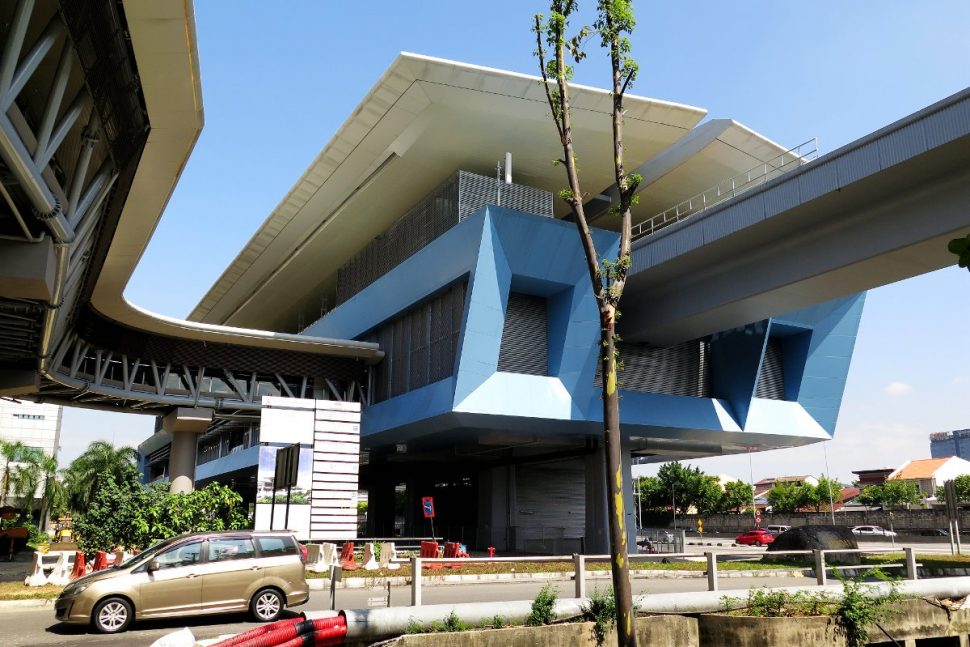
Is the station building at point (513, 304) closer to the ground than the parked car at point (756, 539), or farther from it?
farther from it

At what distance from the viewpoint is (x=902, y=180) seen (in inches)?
811

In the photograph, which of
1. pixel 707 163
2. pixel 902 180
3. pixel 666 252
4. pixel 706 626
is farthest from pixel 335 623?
pixel 707 163

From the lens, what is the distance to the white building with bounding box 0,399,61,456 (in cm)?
11550

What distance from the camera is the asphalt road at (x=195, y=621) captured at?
11.9 metres

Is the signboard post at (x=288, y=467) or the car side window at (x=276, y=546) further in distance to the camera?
the signboard post at (x=288, y=467)

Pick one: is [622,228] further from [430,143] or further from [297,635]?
[430,143]

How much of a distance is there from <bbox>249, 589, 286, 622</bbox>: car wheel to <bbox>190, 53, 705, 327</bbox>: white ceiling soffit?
16.8 meters

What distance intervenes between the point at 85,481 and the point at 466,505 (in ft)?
139

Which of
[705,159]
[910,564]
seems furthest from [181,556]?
[705,159]

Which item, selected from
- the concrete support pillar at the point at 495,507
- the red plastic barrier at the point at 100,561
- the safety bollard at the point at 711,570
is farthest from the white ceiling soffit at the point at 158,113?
Result: the concrete support pillar at the point at 495,507

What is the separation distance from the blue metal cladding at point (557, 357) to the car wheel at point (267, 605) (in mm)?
12953

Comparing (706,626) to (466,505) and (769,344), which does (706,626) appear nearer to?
(769,344)

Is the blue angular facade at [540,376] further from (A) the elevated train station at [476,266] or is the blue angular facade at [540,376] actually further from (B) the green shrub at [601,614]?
(B) the green shrub at [601,614]

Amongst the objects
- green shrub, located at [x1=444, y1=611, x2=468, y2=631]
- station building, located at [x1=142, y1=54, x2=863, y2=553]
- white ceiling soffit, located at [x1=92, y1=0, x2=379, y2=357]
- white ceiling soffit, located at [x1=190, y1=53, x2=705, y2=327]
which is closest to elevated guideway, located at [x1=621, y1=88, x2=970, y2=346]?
station building, located at [x1=142, y1=54, x2=863, y2=553]
